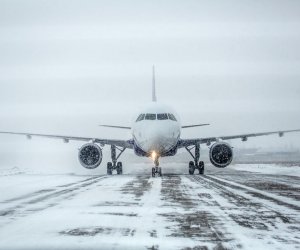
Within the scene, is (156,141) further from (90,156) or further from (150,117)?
(90,156)

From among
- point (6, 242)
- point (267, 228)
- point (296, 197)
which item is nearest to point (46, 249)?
point (6, 242)

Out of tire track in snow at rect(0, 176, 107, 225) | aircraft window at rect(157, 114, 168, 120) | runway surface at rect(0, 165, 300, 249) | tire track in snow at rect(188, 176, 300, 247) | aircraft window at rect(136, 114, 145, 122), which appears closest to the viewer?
runway surface at rect(0, 165, 300, 249)

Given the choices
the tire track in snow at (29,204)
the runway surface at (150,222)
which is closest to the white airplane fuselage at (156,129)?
the tire track in snow at (29,204)

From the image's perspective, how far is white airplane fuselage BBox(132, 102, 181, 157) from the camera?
24.0m

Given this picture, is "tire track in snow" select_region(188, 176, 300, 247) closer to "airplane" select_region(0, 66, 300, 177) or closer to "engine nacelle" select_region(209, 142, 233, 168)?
"airplane" select_region(0, 66, 300, 177)

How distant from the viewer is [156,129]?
2406 centimetres

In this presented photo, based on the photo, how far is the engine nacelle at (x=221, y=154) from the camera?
88.0ft

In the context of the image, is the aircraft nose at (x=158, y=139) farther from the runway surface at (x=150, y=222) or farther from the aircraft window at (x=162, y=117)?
the runway surface at (x=150, y=222)

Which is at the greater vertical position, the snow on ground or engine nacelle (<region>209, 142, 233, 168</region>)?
engine nacelle (<region>209, 142, 233, 168</region>)

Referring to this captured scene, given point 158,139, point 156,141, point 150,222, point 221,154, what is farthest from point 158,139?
point 150,222

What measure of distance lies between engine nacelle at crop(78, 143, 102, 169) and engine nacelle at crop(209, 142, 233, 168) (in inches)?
275

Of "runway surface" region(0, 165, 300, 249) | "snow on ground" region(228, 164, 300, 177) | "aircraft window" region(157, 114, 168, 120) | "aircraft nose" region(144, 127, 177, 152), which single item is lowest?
"runway surface" region(0, 165, 300, 249)

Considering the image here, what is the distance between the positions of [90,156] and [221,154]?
8.13m

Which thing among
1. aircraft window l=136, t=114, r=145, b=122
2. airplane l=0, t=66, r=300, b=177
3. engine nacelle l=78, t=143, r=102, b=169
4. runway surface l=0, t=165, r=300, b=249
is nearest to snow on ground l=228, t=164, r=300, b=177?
airplane l=0, t=66, r=300, b=177
